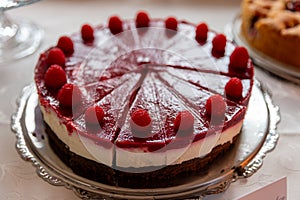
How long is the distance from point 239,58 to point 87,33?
700mm

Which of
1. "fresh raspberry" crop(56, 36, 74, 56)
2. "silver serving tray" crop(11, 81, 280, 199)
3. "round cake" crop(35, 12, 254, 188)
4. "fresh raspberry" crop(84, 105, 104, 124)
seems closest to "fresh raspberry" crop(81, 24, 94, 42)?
"round cake" crop(35, 12, 254, 188)

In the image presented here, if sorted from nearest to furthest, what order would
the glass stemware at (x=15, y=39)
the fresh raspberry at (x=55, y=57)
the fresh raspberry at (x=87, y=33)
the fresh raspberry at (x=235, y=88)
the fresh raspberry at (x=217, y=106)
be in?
the fresh raspberry at (x=217, y=106) → the fresh raspberry at (x=235, y=88) → the fresh raspberry at (x=55, y=57) → the fresh raspberry at (x=87, y=33) → the glass stemware at (x=15, y=39)

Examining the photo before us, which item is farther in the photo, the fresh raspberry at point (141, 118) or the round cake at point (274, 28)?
the round cake at point (274, 28)

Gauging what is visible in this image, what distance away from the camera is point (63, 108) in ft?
6.52

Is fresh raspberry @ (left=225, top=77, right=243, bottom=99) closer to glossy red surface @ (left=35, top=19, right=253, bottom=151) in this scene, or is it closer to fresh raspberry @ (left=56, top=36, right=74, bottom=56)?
glossy red surface @ (left=35, top=19, right=253, bottom=151)

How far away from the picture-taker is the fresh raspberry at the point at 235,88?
2.06 metres

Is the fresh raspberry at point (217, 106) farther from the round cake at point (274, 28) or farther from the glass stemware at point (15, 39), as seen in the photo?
the glass stemware at point (15, 39)

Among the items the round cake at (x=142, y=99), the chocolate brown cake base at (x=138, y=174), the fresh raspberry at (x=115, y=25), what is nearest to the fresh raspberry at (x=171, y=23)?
the round cake at (x=142, y=99)

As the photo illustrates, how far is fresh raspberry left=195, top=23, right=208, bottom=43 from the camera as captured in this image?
2.45 metres

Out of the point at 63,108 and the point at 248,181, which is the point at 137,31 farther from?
the point at 248,181

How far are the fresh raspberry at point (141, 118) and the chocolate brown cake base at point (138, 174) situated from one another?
0.18m

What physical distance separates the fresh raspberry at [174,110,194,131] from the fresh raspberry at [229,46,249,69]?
48cm

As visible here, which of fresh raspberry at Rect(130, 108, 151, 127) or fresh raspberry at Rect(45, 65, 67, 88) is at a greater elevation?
fresh raspberry at Rect(45, 65, 67, 88)

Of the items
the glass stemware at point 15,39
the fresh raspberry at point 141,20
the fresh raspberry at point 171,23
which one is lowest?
the glass stemware at point 15,39
